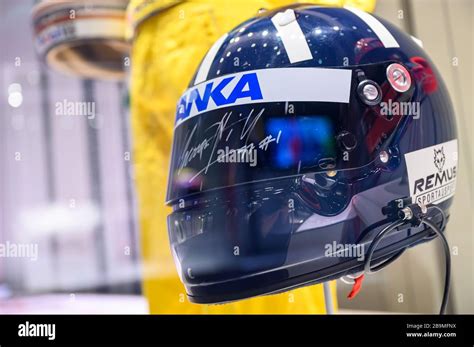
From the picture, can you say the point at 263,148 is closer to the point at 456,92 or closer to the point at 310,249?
the point at 310,249

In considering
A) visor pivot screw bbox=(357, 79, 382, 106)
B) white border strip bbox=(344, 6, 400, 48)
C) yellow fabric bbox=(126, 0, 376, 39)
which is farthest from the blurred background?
visor pivot screw bbox=(357, 79, 382, 106)

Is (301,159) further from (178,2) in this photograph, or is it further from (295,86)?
(178,2)

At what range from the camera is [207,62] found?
96 cm

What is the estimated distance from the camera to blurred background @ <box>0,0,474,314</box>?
124 cm

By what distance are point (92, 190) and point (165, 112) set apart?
0.71m

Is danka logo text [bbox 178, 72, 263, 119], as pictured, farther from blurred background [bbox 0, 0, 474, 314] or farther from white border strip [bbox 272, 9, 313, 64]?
blurred background [bbox 0, 0, 474, 314]

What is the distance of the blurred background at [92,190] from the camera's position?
4.07ft

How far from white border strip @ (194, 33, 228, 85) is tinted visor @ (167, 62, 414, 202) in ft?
0.15

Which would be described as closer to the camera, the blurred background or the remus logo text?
the remus logo text

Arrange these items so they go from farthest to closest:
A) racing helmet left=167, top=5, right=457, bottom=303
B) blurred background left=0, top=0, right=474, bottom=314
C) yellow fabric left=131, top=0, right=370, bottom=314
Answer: blurred background left=0, top=0, right=474, bottom=314
yellow fabric left=131, top=0, right=370, bottom=314
racing helmet left=167, top=5, right=457, bottom=303

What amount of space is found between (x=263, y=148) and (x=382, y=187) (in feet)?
0.61

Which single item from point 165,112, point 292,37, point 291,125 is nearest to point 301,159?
point 291,125

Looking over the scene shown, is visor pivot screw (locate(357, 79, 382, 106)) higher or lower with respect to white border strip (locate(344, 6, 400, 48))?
lower
